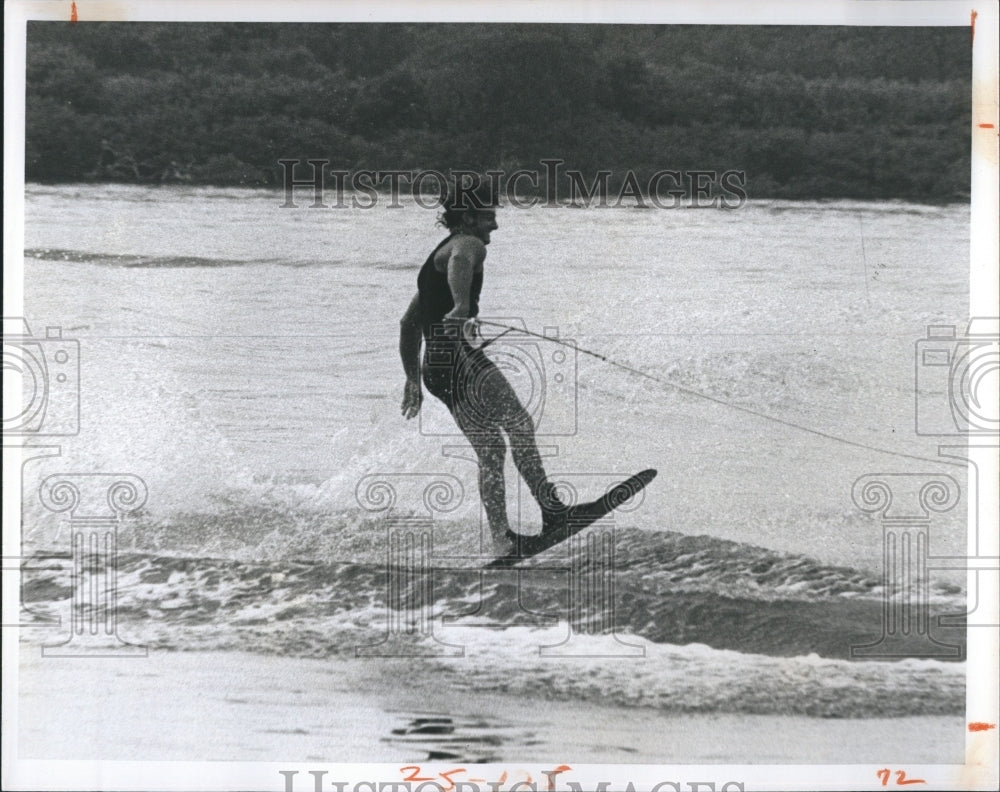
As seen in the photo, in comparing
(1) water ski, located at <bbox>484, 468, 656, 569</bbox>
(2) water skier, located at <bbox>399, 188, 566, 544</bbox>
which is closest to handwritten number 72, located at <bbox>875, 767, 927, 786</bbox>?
(1) water ski, located at <bbox>484, 468, 656, 569</bbox>

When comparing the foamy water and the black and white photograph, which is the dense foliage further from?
the foamy water

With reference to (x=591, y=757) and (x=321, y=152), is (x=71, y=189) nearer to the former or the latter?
(x=321, y=152)

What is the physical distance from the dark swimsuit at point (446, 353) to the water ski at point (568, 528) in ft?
1.65

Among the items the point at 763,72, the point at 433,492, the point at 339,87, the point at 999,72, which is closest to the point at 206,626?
the point at 433,492

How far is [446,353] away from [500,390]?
9.6 inches

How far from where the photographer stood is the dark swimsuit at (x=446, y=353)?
10.2 feet

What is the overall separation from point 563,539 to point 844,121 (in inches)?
74.7

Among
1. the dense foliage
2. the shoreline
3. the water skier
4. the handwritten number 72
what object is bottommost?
the handwritten number 72

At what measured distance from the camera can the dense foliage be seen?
10.2ft

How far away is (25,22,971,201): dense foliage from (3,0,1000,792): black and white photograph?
12mm

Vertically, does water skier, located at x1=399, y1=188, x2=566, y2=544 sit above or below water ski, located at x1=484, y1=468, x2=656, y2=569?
above

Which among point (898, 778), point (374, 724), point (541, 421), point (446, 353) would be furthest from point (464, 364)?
point (898, 778)

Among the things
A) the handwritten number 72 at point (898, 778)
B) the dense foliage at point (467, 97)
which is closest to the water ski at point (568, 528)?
the dense foliage at point (467, 97)

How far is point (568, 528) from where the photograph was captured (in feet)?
10.1
